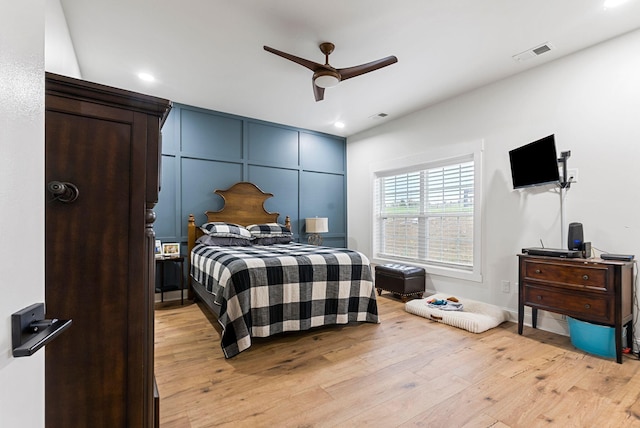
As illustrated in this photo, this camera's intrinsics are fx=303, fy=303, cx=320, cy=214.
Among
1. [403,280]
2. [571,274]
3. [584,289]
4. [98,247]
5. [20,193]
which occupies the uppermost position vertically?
[20,193]

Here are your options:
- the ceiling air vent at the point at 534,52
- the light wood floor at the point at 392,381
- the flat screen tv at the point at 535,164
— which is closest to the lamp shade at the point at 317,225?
the light wood floor at the point at 392,381

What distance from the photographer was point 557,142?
2994mm

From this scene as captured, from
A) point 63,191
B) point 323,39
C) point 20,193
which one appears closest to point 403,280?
point 323,39

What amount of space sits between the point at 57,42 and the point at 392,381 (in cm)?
337

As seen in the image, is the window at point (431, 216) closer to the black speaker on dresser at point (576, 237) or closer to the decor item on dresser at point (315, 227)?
the decor item on dresser at point (315, 227)

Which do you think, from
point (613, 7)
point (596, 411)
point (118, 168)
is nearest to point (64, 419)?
point (118, 168)

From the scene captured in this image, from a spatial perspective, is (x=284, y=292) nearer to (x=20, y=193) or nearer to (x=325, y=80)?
(x=325, y=80)

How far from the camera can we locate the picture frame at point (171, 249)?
4.00 meters

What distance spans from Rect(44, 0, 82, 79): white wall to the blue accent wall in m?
1.54

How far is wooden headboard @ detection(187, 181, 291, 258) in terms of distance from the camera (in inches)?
167

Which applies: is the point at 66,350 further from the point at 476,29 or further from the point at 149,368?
the point at 476,29

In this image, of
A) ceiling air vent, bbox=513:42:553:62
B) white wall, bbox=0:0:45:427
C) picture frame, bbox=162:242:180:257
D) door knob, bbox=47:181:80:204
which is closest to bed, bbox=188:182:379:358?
picture frame, bbox=162:242:180:257

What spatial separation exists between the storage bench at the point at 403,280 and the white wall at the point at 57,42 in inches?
153

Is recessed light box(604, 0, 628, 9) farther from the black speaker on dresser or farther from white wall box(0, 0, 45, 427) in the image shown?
white wall box(0, 0, 45, 427)
